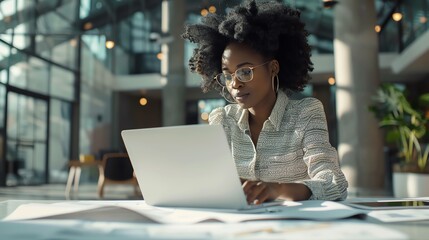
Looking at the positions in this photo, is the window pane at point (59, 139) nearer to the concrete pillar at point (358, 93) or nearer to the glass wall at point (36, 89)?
the glass wall at point (36, 89)

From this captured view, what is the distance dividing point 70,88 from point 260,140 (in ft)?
36.1

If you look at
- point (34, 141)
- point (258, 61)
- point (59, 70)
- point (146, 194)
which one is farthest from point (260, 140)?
point (59, 70)

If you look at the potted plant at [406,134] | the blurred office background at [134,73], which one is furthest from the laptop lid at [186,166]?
the blurred office background at [134,73]

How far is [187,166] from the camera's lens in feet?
2.84

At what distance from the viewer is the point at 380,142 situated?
742 cm

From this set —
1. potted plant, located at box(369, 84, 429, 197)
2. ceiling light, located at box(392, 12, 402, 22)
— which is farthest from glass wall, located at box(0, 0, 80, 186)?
ceiling light, located at box(392, 12, 402, 22)

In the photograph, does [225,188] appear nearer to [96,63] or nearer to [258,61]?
[258,61]

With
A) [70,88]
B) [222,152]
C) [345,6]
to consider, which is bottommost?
[222,152]

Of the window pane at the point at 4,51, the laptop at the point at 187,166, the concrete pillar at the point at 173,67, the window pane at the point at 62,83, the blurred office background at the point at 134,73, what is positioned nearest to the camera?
the laptop at the point at 187,166

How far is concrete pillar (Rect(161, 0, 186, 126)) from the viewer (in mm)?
10094

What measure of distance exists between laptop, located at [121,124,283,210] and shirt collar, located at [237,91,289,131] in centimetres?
65

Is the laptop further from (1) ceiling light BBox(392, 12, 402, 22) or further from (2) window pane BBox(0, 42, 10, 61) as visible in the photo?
(1) ceiling light BBox(392, 12, 402, 22)

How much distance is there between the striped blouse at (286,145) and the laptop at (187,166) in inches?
18.2

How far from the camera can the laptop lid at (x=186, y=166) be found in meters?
0.82
